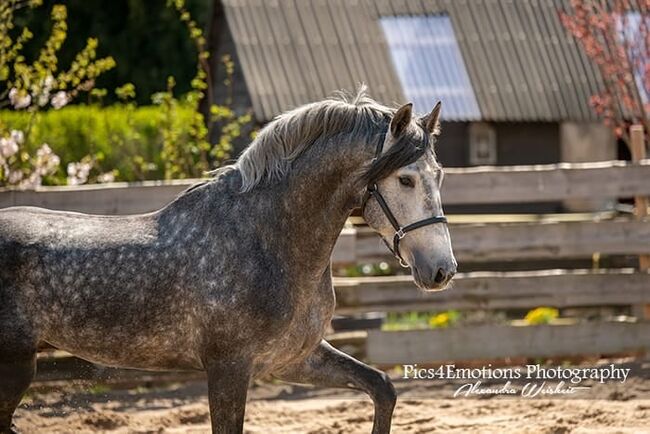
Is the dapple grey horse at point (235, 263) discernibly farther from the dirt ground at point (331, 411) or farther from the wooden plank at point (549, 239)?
the wooden plank at point (549, 239)

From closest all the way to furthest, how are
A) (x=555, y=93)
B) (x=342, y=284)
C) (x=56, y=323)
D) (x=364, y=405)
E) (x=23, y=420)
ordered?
(x=56, y=323)
(x=23, y=420)
(x=364, y=405)
(x=342, y=284)
(x=555, y=93)

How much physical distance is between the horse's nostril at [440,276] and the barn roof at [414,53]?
39.5 feet

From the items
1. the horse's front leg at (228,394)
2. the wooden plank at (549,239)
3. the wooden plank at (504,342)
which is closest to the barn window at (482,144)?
the wooden plank at (549,239)

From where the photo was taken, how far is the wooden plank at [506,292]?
841cm

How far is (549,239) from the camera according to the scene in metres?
8.54

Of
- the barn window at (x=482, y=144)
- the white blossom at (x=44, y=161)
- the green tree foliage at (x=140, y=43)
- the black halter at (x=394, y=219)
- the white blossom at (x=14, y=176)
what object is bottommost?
the black halter at (x=394, y=219)

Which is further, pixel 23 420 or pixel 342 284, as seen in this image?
pixel 342 284

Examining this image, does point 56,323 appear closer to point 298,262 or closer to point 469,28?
point 298,262

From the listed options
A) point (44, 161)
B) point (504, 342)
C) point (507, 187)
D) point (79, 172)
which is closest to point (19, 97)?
point (44, 161)

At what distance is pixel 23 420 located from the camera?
6.78 metres

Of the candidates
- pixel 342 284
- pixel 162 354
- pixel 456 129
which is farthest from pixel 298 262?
pixel 456 129

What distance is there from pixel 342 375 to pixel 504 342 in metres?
3.46

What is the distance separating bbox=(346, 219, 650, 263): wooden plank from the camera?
27.8ft

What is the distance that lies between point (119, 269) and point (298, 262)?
2.67 feet
